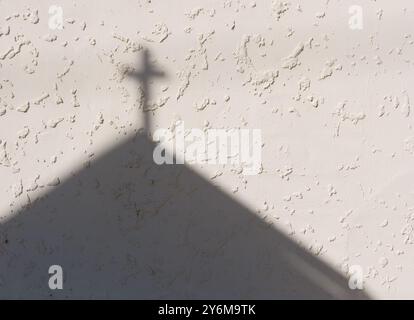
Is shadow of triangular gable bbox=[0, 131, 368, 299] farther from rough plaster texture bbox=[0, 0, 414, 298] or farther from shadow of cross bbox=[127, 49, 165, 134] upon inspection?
shadow of cross bbox=[127, 49, 165, 134]

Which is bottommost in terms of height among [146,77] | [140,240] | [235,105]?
[140,240]

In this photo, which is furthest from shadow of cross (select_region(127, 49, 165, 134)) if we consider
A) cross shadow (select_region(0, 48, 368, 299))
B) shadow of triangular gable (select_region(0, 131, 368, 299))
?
shadow of triangular gable (select_region(0, 131, 368, 299))

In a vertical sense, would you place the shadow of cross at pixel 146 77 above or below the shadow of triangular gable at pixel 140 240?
above

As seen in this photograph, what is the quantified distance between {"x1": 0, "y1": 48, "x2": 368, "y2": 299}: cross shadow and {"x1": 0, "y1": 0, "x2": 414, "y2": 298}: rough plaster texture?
0.02 metres

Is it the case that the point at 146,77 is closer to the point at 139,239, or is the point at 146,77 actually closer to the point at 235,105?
the point at 235,105

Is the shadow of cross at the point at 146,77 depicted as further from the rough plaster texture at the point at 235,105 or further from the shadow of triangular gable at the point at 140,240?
the shadow of triangular gable at the point at 140,240

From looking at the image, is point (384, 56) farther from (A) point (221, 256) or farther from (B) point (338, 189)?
(A) point (221, 256)

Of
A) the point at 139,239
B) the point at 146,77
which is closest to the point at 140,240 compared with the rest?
the point at 139,239

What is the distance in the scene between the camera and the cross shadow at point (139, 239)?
3105 millimetres

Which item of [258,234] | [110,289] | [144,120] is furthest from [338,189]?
[110,289]

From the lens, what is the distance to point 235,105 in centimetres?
311

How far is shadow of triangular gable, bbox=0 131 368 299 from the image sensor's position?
10.2ft

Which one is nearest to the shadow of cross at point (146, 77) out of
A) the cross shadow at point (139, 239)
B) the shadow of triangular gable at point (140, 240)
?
the cross shadow at point (139, 239)

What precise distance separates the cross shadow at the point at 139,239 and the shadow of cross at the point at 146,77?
0.5 inches
